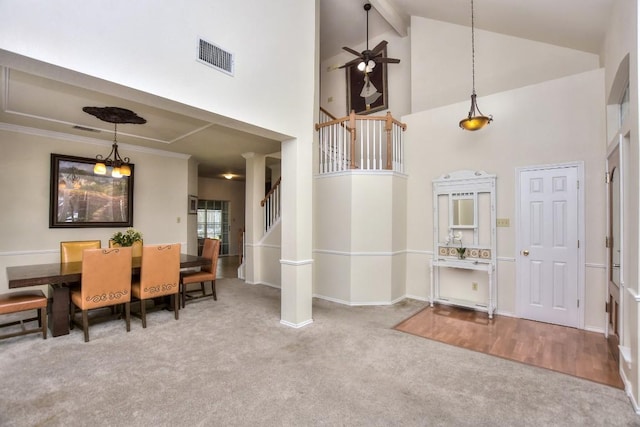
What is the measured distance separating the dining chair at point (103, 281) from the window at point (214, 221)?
6927mm

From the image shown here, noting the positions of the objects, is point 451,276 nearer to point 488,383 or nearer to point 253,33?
point 488,383

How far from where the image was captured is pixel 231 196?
1122 cm

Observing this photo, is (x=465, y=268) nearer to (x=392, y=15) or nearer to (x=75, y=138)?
(x=392, y=15)

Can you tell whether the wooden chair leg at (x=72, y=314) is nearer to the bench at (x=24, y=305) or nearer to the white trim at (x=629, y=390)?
the bench at (x=24, y=305)

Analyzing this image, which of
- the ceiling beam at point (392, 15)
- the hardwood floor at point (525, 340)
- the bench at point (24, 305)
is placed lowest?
the hardwood floor at point (525, 340)

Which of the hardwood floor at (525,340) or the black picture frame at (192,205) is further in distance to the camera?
the black picture frame at (192,205)

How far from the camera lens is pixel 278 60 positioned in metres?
3.63

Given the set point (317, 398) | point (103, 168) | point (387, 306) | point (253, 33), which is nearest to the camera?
point (317, 398)

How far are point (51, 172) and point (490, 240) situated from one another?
7006 millimetres

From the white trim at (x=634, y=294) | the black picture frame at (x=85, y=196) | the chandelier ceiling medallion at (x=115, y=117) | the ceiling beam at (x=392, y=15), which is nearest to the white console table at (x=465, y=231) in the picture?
the white trim at (x=634, y=294)

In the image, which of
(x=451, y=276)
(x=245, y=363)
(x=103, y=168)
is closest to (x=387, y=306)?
(x=451, y=276)

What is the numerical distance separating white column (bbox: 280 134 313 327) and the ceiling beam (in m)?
3.62

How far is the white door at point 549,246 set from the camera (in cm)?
388

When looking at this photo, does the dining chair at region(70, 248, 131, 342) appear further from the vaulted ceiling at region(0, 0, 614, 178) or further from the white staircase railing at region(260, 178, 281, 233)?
the white staircase railing at region(260, 178, 281, 233)
